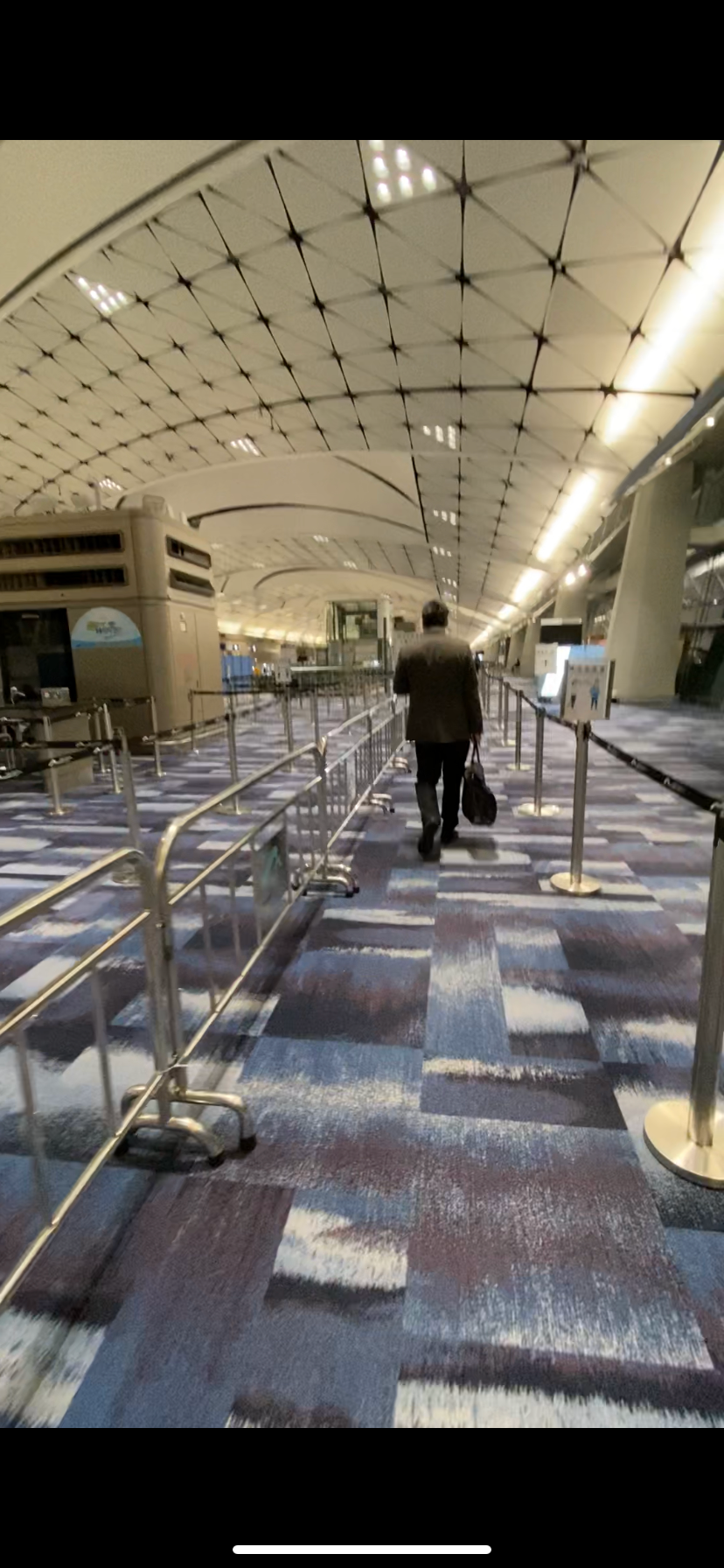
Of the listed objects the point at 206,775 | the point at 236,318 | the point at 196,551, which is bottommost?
the point at 206,775

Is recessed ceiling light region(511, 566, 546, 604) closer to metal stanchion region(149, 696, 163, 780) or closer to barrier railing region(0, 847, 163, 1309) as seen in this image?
metal stanchion region(149, 696, 163, 780)

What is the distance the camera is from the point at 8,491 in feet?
97.7

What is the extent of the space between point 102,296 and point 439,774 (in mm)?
17622

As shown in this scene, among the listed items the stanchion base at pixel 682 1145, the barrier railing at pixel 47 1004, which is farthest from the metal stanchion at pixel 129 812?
the stanchion base at pixel 682 1145

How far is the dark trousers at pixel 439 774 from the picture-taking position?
4980 mm

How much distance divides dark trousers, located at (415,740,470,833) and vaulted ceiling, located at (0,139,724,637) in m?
10.5

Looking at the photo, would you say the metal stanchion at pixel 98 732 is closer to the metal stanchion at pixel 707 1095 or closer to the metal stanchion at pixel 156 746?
the metal stanchion at pixel 156 746

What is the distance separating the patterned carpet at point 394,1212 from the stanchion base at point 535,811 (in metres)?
2.79

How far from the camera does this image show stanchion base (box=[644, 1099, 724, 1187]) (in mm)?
1980

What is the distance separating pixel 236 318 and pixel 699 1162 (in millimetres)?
20016

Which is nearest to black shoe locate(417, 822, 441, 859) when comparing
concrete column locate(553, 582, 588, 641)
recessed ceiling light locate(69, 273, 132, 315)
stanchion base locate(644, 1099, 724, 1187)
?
stanchion base locate(644, 1099, 724, 1187)

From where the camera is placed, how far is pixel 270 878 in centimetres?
330
